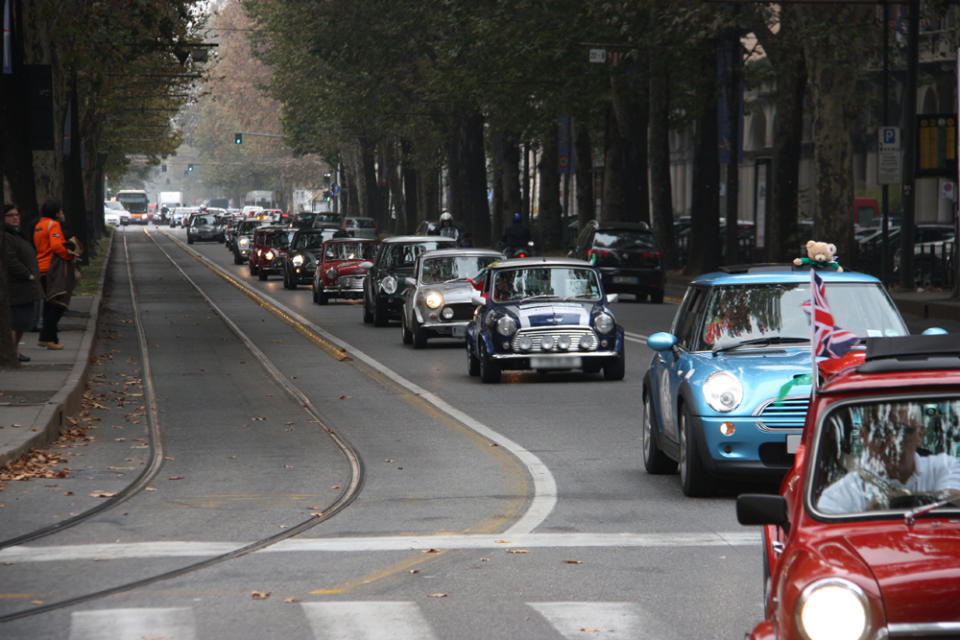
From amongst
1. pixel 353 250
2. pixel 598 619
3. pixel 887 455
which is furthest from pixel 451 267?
pixel 887 455

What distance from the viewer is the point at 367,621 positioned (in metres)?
7.22

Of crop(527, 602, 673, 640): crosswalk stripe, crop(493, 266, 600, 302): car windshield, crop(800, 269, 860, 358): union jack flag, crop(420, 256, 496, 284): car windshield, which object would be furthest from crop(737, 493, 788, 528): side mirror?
crop(420, 256, 496, 284): car windshield

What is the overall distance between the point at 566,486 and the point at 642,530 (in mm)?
1812

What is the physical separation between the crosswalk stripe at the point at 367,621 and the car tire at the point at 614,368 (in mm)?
11742

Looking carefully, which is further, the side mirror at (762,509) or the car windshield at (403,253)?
A: the car windshield at (403,253)

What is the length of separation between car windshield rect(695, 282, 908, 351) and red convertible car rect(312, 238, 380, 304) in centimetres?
2569

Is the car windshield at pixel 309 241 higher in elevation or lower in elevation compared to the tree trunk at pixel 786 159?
lower

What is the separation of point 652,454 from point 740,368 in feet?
4.52

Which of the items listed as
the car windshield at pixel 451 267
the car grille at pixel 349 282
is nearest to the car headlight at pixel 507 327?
the car windshield at pixel 451 267

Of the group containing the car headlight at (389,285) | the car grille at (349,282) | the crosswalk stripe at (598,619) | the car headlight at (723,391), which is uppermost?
the car headlight at (723,391)

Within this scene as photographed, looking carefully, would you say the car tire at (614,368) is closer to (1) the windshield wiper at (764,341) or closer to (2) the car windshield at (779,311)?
(2) the car windshield at (779,311)

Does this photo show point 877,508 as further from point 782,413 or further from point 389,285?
point 389,285

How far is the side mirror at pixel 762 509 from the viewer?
5168 mm

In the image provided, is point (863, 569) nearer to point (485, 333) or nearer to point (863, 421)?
point (863, 421)
